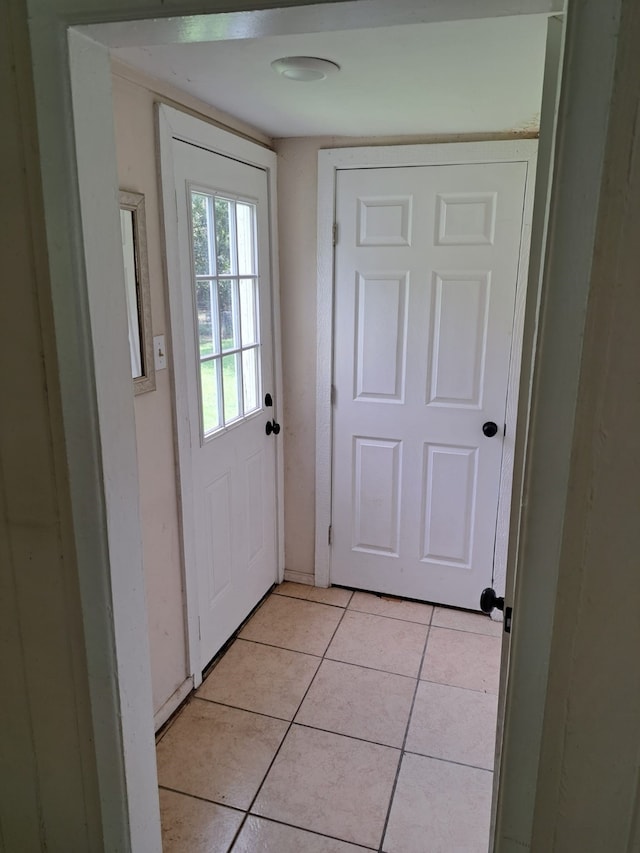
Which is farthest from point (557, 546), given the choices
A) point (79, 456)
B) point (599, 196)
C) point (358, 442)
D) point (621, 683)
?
point (358, 442)

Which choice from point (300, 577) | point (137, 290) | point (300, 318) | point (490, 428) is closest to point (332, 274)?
point (300, 318)

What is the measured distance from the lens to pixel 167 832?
175cm

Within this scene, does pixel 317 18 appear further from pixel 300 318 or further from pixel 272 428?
pixel 272 428

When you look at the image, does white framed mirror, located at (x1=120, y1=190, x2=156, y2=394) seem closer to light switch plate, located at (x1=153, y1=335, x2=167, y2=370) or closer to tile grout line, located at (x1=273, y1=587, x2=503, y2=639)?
light switch plate, located at (x1=153, y1=335, x2=167, y2=370)

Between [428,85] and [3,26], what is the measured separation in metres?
1.26

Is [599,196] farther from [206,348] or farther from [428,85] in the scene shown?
[206,348]

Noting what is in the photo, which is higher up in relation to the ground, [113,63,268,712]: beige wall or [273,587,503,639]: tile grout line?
[113,63,268,712]: beige wall

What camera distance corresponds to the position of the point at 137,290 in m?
1.82

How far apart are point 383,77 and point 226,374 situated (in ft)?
3.96

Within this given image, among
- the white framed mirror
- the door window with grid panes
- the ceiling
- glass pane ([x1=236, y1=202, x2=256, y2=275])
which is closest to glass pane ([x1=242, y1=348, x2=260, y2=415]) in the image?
the door window with grid panes

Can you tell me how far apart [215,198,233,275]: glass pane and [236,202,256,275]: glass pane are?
0.08m


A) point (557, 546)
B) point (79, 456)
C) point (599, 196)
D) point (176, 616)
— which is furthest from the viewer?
point (176, 616)

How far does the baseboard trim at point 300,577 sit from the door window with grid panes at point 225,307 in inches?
38.5

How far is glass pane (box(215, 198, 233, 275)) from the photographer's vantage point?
2277mm
